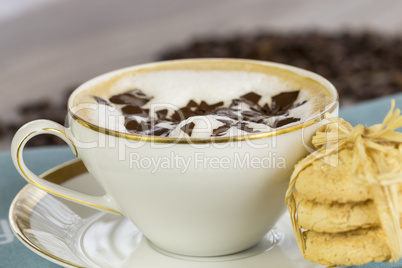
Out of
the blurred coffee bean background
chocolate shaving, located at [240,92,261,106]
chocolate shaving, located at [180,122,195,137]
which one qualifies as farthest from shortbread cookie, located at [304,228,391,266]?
the blurred coffee bean background

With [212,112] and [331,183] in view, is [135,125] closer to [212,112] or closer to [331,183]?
[212,112]

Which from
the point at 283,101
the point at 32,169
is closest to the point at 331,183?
the point at 283,101

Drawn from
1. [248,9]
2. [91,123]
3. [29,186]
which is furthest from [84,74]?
[91,123]

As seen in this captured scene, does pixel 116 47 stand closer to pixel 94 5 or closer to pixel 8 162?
pixel 94 5

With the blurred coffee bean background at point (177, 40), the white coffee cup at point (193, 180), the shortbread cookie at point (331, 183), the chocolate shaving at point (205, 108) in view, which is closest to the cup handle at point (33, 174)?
the white coffee cup at point (193, 180)

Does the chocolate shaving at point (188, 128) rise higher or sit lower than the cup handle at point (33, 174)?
higher

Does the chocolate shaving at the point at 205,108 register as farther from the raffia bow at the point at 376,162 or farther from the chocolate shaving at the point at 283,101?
the raffia bow at the point at 376,162

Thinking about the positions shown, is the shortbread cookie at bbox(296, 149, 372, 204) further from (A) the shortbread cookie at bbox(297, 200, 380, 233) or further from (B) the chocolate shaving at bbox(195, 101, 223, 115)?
(B) the chocolate shaving at bbox(195, 101, 223, 115)
